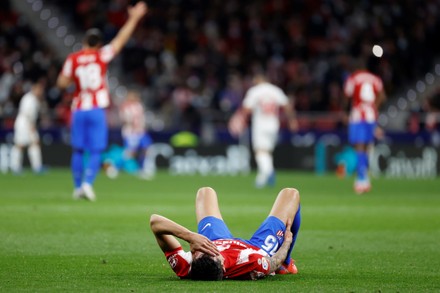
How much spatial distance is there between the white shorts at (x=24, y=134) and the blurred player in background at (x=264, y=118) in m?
6.69

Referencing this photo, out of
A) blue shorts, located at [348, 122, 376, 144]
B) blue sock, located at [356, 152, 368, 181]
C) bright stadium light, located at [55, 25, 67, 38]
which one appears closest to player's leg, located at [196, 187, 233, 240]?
blue sock, located at [356, 152, 368, 181]

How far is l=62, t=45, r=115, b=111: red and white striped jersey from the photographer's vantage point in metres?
15.7

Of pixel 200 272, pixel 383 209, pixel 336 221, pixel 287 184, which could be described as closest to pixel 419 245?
pixel 336 221

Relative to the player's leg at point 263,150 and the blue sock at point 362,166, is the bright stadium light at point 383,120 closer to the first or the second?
the player's leg at point 263,150

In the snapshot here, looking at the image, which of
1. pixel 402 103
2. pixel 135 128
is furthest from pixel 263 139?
pixel 402 103

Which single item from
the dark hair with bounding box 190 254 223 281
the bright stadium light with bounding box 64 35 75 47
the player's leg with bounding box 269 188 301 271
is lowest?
the dark hair with bounding box 190 254 223 281

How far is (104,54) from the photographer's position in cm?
1578

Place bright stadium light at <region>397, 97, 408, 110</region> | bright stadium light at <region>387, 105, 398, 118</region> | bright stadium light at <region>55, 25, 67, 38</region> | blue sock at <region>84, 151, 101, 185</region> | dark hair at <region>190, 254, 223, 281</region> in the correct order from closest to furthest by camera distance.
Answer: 1. dark hair at <region>190, 254, 223, 281</region>
2. blue sock at <region>84, 151, 101, 185</region>
3. bright stadium light at <region>387, 105, 398, 118</region>
4. bright stadium light at <region>397, 97, 408, 110</region>
5. bright stadium light at <region>55, 25, 67, 38</region>

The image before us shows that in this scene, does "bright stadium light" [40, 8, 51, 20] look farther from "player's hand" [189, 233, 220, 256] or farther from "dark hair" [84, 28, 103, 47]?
"player's hand" [189, 233, 220, 256]

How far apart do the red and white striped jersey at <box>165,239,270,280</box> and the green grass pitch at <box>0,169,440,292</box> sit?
0.31 ft

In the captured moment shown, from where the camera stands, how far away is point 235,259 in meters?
7.03

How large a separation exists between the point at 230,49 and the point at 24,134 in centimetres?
879

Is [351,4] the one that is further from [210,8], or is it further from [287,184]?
[287,184]

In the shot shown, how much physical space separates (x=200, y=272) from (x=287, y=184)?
50.3 feet
